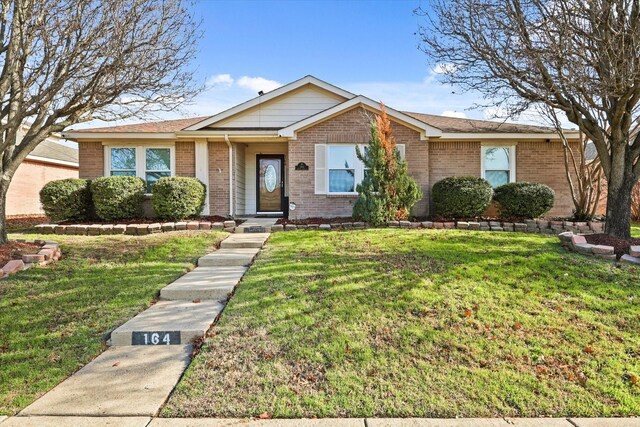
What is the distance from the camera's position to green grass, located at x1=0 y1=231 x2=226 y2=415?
344cm

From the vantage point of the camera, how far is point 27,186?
661 inches

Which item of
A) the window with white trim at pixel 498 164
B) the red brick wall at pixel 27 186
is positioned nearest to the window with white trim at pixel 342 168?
the window with white trim at pixel 498 164

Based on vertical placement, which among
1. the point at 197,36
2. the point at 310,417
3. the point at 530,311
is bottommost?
the point at 310,417

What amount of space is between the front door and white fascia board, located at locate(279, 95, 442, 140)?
8.94ft

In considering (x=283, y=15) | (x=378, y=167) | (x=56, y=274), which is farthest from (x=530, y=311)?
(x=283, y=15)

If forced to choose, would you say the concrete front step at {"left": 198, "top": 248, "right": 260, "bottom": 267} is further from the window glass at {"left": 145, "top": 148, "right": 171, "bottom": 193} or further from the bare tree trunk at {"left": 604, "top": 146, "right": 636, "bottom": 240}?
the bare tree trunk at {"left": 604, "top": 146, "right": 636, "bottom": 240}

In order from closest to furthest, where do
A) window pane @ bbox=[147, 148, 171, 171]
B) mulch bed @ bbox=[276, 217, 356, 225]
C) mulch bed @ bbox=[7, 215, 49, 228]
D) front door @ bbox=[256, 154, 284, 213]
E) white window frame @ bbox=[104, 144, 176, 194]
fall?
1. mulch bed @ bbox=[276, 217, 356, 225]
2. mulch bed @ bbox=[7, 215, 49, 228]
3. white window frame @ bbox=[104, 144, 176, 194]
4. window pane @ bbox=[147, 148, 171, 171]
5. front door @ bbox=[256, 154, 284, 213]

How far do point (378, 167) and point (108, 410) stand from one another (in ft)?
26.1

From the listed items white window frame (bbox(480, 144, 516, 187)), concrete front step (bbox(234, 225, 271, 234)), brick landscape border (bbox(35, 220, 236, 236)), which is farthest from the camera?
white window frame (bbox(480, 144, 516, 187))

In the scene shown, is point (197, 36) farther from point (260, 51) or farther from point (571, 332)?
point (571, 332)

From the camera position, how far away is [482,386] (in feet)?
10.3

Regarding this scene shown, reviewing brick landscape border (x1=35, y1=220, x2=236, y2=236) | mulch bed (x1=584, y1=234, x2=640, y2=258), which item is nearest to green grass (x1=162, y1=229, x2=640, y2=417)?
mulch bed (x1=584, y1=234, x2=640, y2=258)

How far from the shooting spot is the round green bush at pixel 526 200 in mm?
10570

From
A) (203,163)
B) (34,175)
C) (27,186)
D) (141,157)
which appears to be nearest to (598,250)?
(203,163)
